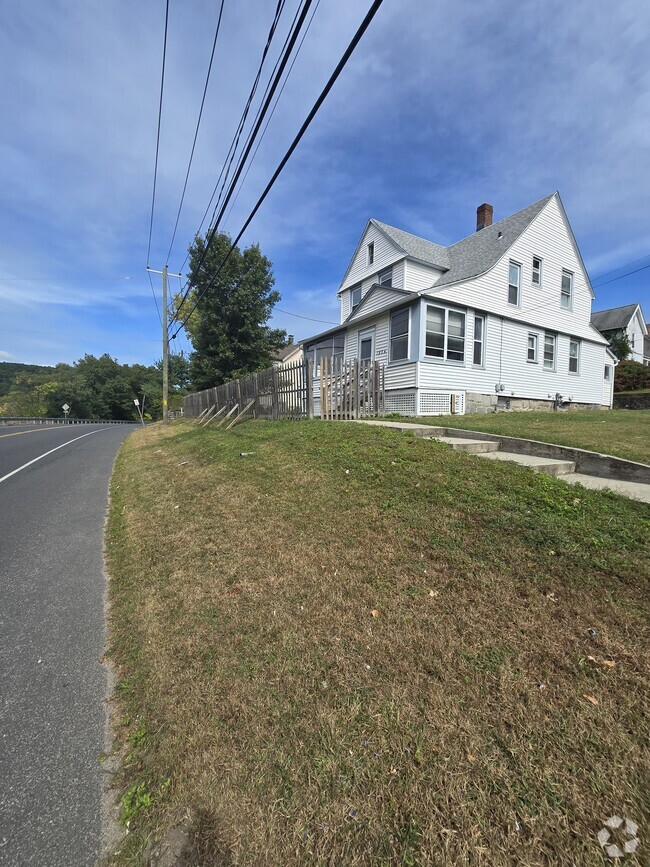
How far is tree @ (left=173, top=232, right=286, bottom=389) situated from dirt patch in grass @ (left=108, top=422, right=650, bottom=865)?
23.0m

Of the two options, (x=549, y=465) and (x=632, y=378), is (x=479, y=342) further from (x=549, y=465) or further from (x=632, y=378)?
(x=632, y=378)

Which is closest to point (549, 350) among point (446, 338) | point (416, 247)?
point (446, 338)

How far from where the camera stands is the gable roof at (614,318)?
34.9m

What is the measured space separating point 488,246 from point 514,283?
210cm

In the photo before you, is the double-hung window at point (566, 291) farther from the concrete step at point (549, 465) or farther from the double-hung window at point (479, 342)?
the concrete step at point (549, 465)

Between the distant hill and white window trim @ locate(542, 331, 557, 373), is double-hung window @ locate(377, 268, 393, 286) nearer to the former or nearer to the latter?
white window trim @ locate(542, 331, 557, 373)

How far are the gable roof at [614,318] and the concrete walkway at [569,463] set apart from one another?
128 feet

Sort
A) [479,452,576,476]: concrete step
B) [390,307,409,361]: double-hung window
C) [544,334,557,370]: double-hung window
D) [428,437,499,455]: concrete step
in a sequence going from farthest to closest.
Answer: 1. [544,334,557,370]: double-hung window
2. [390,307,409,361]: double-hung window
3. [428,437,499,455]: concrete step
4. [479,452,576,476]: concrete step

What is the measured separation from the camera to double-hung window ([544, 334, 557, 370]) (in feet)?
53.6

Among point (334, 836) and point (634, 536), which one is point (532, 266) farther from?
point (334, 836)

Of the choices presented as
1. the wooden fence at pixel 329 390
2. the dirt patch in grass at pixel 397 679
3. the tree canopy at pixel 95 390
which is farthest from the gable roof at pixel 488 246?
the tree canopy at pixel 95 390

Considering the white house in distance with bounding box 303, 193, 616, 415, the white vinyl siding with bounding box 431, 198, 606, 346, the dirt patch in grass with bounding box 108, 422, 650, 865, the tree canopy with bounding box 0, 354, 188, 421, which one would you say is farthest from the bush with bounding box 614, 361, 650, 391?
the tree canopy with bounding box 0, 354, 188, 421

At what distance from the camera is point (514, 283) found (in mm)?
15016

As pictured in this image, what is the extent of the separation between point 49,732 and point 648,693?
3031 mm
